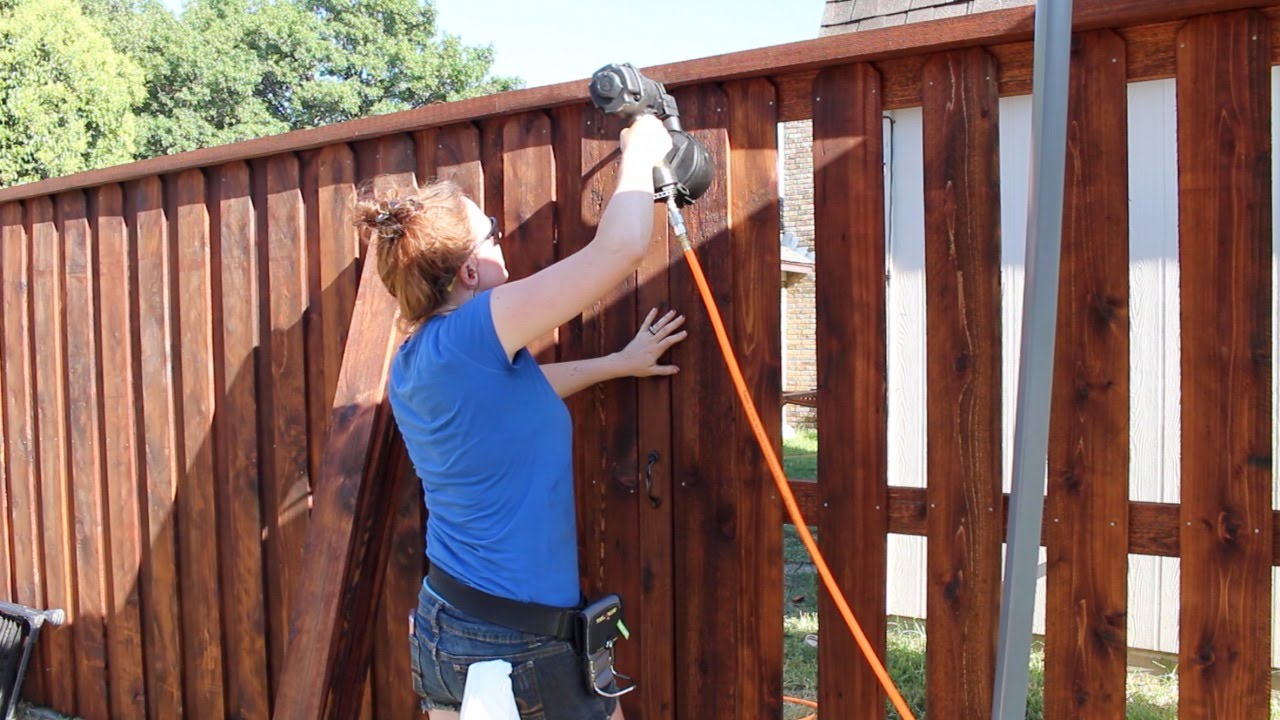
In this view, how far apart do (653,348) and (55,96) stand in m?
12.2

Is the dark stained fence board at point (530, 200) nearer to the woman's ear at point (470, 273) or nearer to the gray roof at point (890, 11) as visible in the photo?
the woman's ear at point (470, 273)

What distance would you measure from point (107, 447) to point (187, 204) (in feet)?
3.53

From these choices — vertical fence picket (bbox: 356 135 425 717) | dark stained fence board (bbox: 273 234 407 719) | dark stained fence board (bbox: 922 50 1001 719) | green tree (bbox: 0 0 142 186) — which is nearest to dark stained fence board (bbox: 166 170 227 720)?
vertical fence picket (bbox: 356 135 425 717)

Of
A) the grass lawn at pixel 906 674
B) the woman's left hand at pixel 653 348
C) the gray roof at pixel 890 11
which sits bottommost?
the grass lawn at pixel 906 674

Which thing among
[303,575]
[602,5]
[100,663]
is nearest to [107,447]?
[100,663]

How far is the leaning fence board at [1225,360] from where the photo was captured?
193 cm

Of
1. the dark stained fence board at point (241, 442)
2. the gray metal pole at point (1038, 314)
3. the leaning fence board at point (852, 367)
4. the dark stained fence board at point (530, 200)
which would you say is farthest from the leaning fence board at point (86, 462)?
the gray metal pole at point (1038, 314)

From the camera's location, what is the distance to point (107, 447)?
3.90 m

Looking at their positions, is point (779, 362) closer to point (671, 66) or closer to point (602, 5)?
point (671, 66)

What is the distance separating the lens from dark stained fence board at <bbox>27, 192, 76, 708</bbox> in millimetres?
4137

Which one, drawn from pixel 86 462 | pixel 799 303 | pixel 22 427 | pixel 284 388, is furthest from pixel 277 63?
pixel 284 388

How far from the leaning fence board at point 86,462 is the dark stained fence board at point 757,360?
2878mm

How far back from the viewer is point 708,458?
254 cm

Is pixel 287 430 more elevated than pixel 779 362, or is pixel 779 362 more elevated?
pixel 779 362
